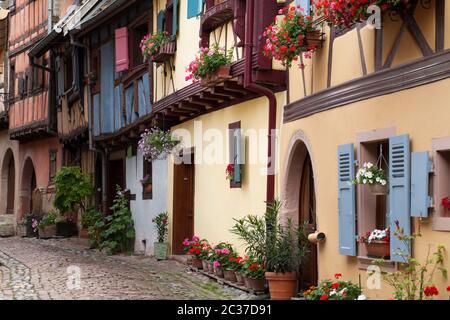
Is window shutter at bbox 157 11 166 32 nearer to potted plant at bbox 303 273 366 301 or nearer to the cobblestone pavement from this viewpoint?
the cobblestone pavement

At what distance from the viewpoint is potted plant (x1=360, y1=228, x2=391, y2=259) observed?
24.5 feet

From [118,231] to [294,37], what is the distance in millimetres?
9087

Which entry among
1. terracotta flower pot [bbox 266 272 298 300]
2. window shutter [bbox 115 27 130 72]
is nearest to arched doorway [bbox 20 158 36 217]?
window shutter [bbox 115 27 130 72]

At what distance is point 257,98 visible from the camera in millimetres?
11086

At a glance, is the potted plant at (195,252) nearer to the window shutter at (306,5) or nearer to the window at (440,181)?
the window shutter at (306,5)

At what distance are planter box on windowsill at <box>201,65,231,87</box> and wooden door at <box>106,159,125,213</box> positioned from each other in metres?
8.04

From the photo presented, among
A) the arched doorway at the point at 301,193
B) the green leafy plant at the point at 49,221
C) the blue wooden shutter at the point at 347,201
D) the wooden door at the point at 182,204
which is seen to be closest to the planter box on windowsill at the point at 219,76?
the arched doorway at the point at 301,193

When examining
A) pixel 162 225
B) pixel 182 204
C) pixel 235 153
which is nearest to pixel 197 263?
pixel 235 153

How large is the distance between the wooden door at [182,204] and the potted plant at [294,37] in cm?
596

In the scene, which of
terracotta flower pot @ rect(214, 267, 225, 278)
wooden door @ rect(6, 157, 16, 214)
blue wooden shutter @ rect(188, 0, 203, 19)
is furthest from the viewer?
wooden door @ rect(6, 157, 16, 214)

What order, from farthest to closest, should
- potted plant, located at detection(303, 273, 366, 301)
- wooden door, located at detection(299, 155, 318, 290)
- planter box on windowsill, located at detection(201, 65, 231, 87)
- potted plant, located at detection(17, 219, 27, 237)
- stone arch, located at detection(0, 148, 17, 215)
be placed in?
1. stone arch, located at detection(0, 148, 17, 215)
2. potted plant, located at detection(17, 219, 27, 237)
3. planter box on windowsill, located at detection(201, 65, 231, 87)
4. wooden door, located at detection(299, 155, 318, 290)
5. potted plant, located at detection(303, 273, 366, 301)

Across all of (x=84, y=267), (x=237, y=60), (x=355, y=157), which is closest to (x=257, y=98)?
(x=237, y=60)

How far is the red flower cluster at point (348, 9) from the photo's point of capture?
685cm

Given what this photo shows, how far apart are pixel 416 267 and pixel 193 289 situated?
175 inches
